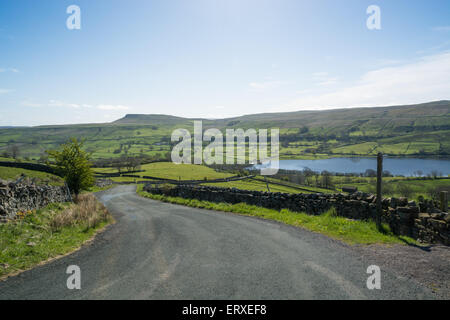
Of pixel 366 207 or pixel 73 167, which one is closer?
pixel 366 207

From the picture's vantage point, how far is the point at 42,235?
31.6ft

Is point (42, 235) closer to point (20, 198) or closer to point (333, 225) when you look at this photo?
point (20, 198)

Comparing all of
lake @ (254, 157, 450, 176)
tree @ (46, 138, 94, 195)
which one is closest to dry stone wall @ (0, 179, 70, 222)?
tree @ (46, 138, 94, 195)


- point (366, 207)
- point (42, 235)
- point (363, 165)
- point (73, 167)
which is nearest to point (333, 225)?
point (366, 207)

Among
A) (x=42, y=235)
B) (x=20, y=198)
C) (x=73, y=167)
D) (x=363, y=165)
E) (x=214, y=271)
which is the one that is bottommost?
(x=363, y=165)

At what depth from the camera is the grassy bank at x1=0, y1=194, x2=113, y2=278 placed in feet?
24.8

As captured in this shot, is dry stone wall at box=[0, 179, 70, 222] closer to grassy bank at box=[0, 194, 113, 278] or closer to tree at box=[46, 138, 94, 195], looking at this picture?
grassy bank at box=[0, 194, 113, 278]

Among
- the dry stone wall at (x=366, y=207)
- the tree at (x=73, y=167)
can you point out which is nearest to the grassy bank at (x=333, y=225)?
the dry stone wall at (x=366, y=207)

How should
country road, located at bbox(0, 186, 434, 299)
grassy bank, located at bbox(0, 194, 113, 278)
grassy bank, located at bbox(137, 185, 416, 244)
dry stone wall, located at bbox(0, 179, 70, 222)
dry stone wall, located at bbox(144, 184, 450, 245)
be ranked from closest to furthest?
1. country road, located at bbox(0, 186, 434, 299)
2. grassy bank, located at bbox(0, 194, 113, 278)
3. dry stone wall, located at bbox(144, 184, 450, 245)
4. grassy bank, located at bbox(137, 185, 416, 244)
5. dry stone wall, located at bbox(0, 179, 70, 222)

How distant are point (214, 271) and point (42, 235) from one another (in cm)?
693

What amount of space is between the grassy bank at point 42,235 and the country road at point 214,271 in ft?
1.87

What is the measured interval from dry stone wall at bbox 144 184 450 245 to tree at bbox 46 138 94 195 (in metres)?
10.8

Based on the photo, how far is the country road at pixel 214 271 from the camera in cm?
571

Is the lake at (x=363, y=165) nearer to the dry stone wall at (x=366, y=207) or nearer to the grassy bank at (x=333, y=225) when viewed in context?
the dry stone wall at (x=366, y=207)
